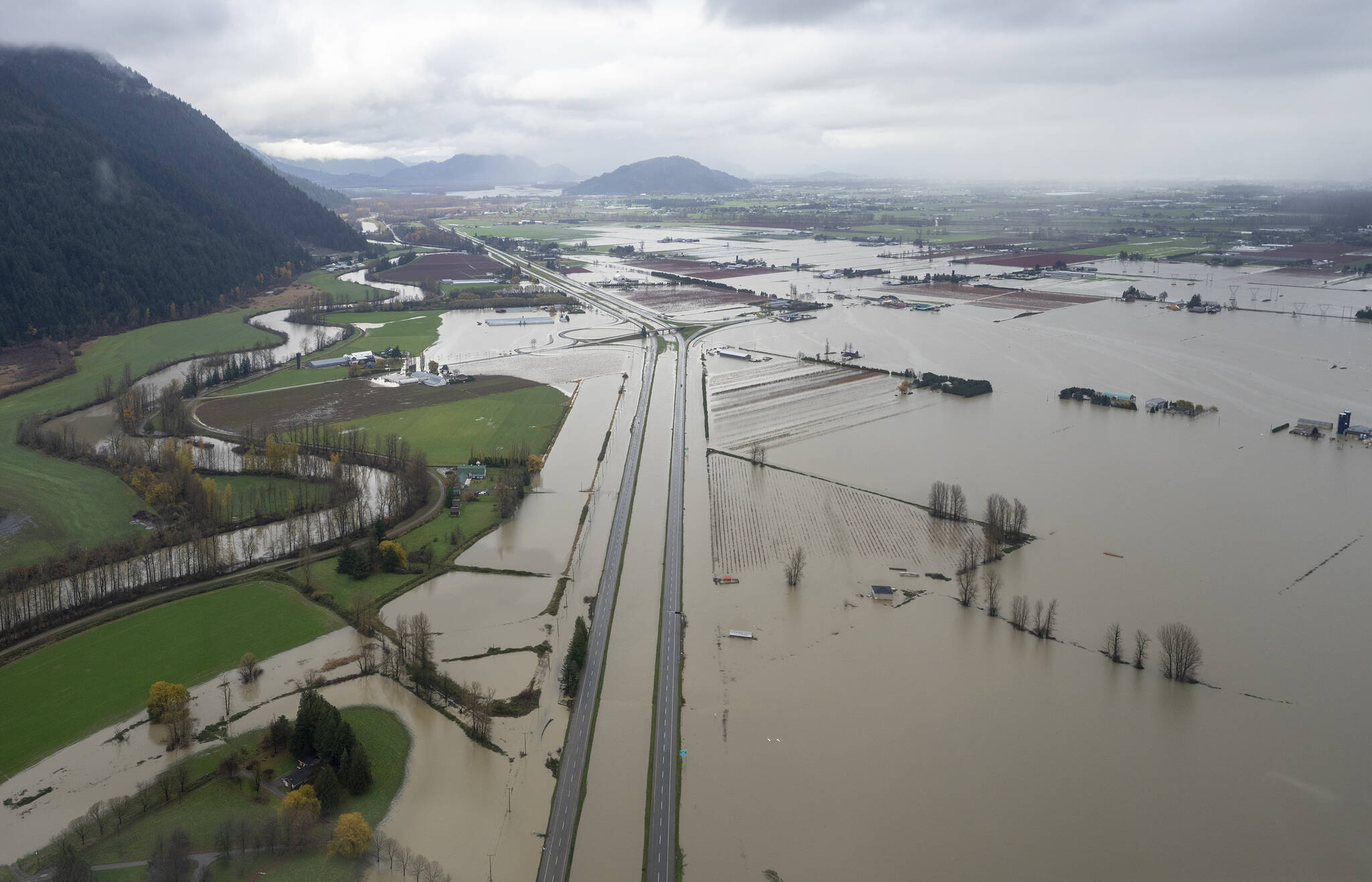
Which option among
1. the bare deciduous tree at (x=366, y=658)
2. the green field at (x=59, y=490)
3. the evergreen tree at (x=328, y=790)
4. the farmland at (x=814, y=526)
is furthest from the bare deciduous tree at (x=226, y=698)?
the farmland at (x=814, y=526)

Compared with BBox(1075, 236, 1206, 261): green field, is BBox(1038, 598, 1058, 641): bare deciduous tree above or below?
below

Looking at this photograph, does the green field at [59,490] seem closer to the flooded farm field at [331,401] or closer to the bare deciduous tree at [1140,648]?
the flooded farm field at [331,401]

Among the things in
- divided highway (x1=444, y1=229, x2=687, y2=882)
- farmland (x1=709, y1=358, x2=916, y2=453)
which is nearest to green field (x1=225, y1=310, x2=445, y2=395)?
farmland (x1=709, y1=358, x2=916, y2=453)

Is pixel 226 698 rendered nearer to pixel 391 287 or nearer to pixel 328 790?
pixel 328 790

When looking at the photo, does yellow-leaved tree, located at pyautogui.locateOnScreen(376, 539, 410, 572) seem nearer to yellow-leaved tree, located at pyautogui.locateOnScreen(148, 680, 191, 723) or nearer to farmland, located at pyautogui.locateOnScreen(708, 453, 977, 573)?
yellow-leaved tree, located at pyautogui.locateOnScreen(148, 680, 191, 723)

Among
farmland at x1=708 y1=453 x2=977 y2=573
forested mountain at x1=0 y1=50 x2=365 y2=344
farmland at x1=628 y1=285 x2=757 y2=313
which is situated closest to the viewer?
farmland at x1=708 y1=453 x2=977 y2=573

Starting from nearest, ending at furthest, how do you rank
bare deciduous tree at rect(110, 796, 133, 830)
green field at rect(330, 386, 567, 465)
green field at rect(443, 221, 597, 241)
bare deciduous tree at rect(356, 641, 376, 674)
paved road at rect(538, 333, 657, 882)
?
1. paved road at rect(538, 333, 657, 882)
2. bare deciduous tree at rect(110, 796, 133, 830)
3. bare deciduous tree at rect(356, 641, 376, 674)
4. green field at rect(330, 386, 567, 465)
5. green field at rect(443, 221, 597, 241)

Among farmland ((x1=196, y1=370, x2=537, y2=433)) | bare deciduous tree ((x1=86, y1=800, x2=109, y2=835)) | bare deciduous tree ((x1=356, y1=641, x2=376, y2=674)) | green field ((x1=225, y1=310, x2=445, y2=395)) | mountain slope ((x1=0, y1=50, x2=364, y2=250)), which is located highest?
mountain slope ((x1=0, y1=50, x2=364, y2=250))
